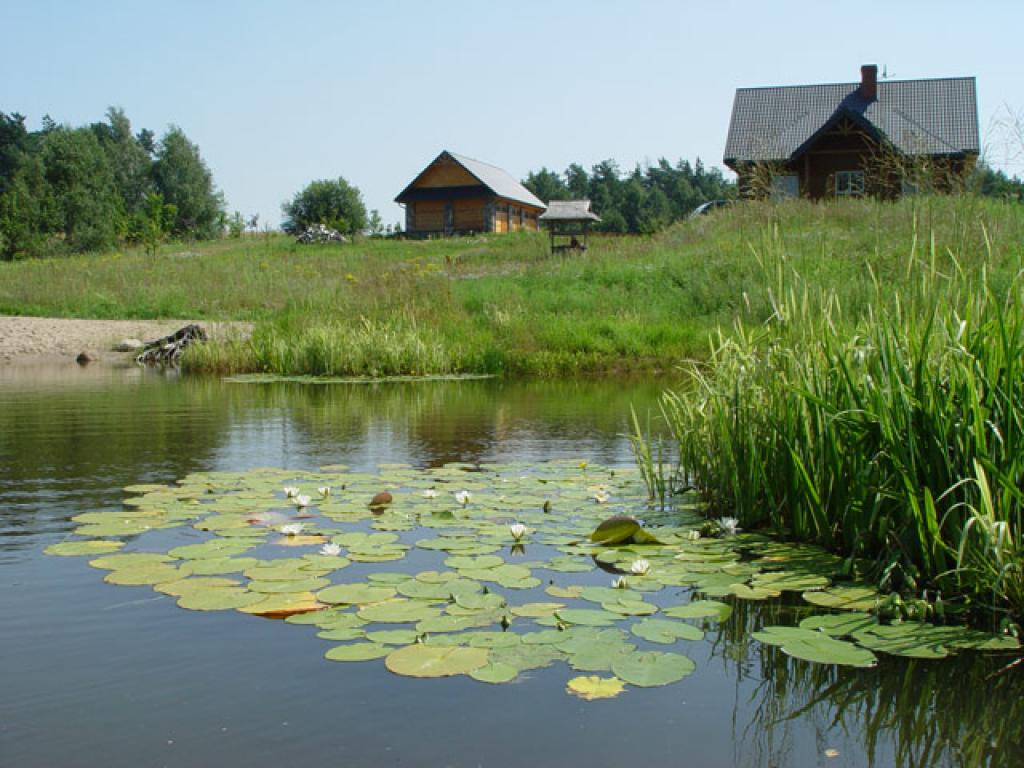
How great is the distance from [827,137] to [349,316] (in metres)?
22.8

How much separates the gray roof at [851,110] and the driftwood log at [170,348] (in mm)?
21353

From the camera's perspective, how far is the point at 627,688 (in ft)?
9.24

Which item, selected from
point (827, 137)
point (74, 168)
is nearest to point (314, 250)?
point (827, 137)

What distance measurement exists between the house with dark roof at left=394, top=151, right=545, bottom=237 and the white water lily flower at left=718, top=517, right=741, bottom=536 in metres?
45.3

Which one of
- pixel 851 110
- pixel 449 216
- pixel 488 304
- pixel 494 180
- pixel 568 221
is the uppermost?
pixel 494 180

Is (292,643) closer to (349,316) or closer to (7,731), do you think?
(7,731)

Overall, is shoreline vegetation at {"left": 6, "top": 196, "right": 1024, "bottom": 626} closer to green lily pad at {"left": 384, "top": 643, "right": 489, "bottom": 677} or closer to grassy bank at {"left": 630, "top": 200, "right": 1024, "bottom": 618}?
grassy bank at {"left": 630, "top": 200, "right": 1024, "bottom": 618}

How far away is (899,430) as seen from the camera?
12.2 feet

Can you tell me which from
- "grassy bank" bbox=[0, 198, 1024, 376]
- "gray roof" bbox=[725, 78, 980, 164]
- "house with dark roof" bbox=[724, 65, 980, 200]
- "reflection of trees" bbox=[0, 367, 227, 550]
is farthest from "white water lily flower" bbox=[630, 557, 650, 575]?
"gray roof" bbox=[725, 78, 980, 164]

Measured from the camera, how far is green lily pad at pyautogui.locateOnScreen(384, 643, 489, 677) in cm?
286

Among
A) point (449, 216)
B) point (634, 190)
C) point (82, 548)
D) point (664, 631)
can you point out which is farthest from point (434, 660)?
point (634, 190)

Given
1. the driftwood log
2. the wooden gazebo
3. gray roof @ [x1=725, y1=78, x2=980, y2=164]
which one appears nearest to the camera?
the driftwood log

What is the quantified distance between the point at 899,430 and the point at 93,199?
56676 mm

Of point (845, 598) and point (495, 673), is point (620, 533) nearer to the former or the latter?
point (845, 598)
